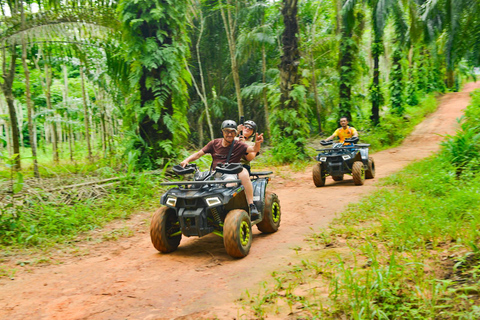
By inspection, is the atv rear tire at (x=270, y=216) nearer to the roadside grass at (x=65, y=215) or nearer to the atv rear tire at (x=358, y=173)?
the roadside grass at (x=65, y=215)

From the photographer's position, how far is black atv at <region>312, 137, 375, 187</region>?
29.9ft

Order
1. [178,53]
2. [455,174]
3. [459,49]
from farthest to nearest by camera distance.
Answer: [178,53] < [455,174] < [459,49]

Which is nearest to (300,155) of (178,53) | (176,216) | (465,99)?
(178,53)

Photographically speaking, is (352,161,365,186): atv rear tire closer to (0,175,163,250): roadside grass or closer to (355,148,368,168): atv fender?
(355,148,368,168): atv fender

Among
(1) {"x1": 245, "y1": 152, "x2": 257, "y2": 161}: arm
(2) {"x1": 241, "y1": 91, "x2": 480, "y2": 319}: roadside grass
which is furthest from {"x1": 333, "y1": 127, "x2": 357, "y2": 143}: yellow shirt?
(1) {"x1": 245, "y1": 152, "x2": 257, "y2": 161}: arm

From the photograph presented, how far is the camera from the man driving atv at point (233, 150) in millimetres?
5340

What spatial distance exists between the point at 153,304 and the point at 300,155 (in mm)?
10400

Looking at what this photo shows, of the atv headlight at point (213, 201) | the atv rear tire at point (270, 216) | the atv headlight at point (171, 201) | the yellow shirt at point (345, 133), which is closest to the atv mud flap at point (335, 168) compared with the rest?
the yellow shirt at point (345, 133)

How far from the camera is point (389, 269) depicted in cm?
335

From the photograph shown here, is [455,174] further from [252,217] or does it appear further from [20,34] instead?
[20,34]

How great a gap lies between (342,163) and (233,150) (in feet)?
14.8

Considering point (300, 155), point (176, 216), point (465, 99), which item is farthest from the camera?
point (465, 99)

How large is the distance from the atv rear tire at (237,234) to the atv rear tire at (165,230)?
867mm

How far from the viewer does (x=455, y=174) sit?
7.27m
